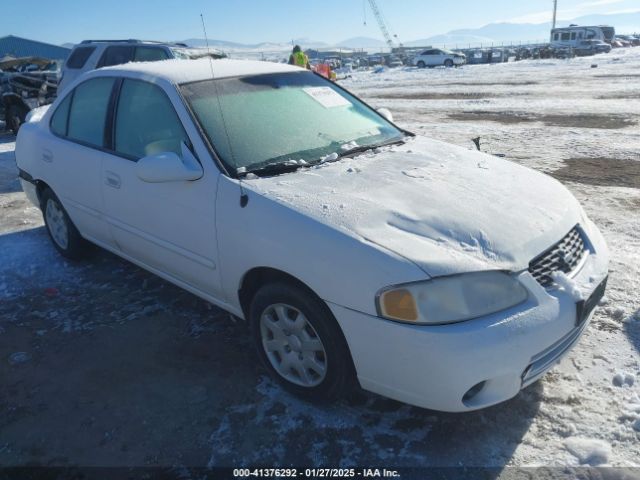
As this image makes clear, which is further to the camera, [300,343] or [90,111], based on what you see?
[90,111]

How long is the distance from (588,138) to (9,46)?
198 ft

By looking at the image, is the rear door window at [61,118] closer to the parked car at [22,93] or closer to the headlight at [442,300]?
the headlight at [442,300]

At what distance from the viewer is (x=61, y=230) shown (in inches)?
177

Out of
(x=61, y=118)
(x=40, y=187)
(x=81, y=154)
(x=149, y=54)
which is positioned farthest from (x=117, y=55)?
(x=81, y=154)

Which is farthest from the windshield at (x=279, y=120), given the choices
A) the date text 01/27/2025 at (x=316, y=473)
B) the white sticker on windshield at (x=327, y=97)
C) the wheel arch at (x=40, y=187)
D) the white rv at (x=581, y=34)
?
the white rv at (x=581, y=34)

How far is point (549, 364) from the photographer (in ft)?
7.58

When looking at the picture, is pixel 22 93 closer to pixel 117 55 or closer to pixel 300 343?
pixel 117 55

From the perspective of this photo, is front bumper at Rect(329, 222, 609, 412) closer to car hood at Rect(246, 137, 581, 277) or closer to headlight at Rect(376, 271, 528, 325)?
headlight at Rect(376, 271, 528, 325)

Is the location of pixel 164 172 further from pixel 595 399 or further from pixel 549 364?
pixel 595 399

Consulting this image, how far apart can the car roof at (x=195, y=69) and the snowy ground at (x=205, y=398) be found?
1571mm

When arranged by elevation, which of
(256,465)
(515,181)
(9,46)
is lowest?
(256,465)

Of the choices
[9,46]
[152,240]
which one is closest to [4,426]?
[152,240]

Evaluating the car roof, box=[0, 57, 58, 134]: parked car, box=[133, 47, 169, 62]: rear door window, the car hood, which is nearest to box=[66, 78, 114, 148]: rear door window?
the car roof

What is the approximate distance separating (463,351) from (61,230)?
376 cm
